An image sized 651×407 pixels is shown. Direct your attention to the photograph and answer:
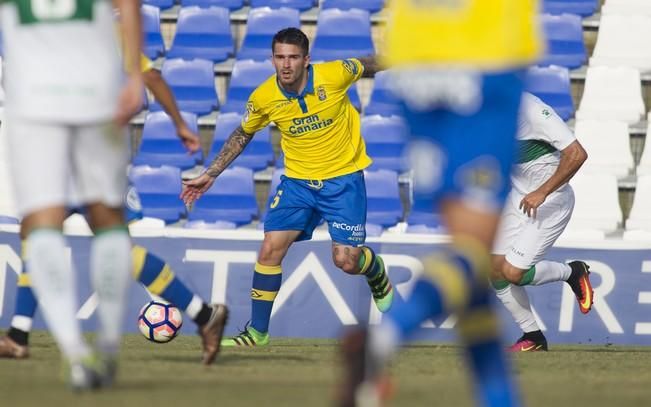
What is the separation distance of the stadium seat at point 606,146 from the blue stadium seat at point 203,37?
378 centimetres

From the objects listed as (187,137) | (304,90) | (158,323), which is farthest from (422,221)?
(187,137)

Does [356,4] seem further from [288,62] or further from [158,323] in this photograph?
[158,323]

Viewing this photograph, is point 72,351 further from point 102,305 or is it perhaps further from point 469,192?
point 469,192

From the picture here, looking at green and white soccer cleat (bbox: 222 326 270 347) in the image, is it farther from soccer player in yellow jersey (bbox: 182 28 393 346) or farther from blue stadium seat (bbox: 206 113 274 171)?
blue stadium seat (bbox: 206 113 274 171)

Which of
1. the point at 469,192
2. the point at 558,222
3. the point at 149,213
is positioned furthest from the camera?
the point at 149,213

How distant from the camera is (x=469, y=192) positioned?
4203 millimetres

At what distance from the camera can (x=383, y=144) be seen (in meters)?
12.5

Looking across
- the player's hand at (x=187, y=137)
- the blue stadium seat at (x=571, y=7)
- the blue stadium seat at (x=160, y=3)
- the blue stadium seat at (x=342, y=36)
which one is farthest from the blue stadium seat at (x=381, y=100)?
the player's hand at (x=187, y=137)

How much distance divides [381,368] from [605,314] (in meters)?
7.34

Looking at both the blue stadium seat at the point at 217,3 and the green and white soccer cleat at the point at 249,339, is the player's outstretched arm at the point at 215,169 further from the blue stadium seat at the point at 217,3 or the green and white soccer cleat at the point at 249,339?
the blue stadium seat at the point at 217,3

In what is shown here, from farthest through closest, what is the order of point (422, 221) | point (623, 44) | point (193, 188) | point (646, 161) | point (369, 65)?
point (623, 44), point (646, 161), point (422, 221), point (369, 65), point (193, 188)

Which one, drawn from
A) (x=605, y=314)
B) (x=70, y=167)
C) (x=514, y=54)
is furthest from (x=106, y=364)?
(x=605, y=314)

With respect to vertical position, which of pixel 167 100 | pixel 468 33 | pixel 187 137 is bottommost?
pixel 187 137

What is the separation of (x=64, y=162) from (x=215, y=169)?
3907 millimetres
